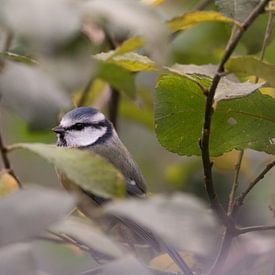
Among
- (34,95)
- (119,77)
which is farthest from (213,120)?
(34,95)

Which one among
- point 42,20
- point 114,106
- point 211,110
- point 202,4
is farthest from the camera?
point 114,106

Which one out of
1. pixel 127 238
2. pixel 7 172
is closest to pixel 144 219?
pixel 7 172

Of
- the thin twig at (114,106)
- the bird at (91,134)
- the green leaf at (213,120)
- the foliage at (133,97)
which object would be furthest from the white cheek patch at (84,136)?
the green leaf at (213,120)

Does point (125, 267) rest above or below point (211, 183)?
above

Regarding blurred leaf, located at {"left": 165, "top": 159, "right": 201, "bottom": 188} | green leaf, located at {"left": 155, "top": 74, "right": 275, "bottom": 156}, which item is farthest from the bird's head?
green leaf, located at {"left": 155, "top": 74, "right": 275, "bottom": 156}

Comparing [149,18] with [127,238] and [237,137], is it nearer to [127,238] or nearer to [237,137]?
[237,137]

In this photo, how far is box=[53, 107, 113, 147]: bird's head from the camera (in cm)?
222

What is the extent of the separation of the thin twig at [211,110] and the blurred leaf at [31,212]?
279 mm

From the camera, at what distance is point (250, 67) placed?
0.91 meters

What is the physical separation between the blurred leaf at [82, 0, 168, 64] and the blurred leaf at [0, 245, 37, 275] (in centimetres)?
18

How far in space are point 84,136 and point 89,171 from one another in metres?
1.59

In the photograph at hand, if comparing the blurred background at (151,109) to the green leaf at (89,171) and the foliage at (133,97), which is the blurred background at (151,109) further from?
the green leaf at (89,171)

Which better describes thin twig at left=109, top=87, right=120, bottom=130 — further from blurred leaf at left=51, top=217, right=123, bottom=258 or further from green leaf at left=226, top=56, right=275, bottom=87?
blurred leaf at left=51, top=217, right=123, bottom=258

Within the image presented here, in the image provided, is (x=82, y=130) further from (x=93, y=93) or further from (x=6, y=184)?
(x=6, y=184)
